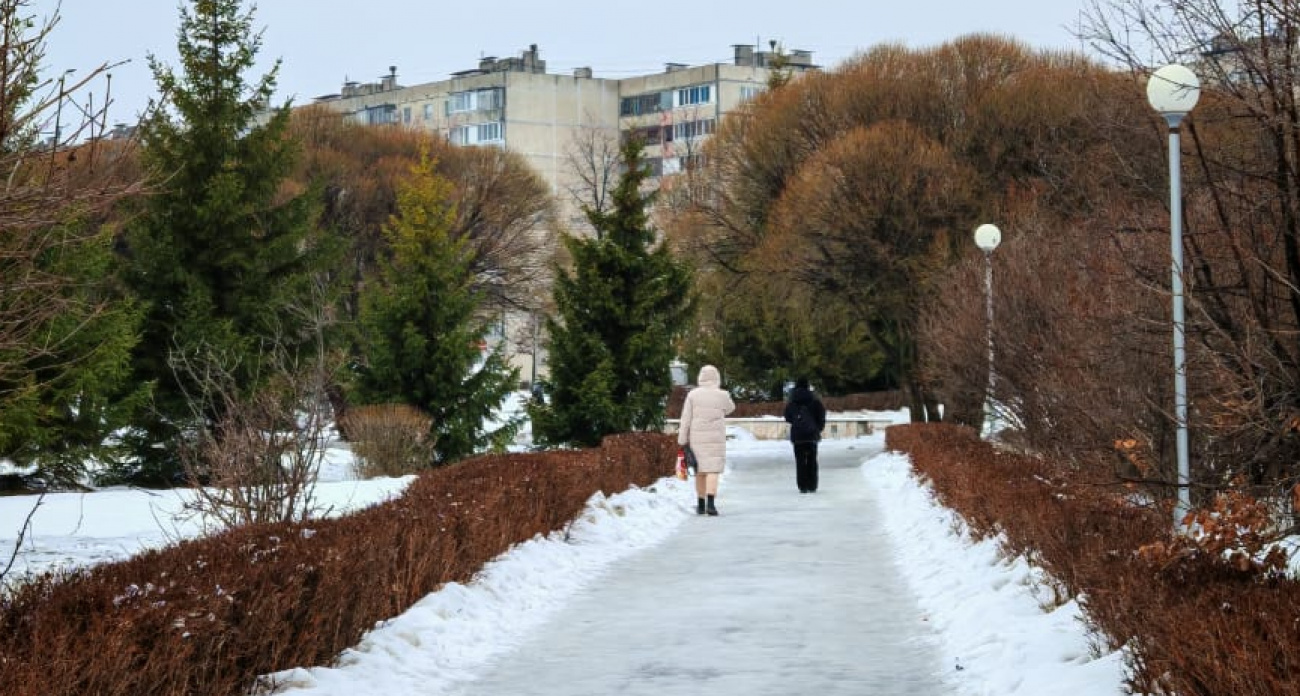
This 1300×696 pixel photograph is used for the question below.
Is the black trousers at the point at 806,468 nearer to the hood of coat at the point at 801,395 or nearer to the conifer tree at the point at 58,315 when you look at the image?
the hood of coat at the point at 801,395

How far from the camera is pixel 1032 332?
21.9 meters

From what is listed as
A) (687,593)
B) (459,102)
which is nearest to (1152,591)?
(687,593)

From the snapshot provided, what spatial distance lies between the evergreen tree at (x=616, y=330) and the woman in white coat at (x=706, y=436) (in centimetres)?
1215

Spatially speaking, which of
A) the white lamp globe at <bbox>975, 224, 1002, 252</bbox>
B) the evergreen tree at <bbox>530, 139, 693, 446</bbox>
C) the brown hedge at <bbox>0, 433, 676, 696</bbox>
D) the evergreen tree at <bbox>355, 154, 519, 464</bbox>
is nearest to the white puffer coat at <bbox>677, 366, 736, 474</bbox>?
the white lamp globe at <bbox>975, 224, 1002, 252</bbox>

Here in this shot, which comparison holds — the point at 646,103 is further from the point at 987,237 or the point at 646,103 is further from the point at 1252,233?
the point at 1252,233

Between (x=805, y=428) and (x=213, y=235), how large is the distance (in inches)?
462

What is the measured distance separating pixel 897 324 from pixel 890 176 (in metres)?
3.94

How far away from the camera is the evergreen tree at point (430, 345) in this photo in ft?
110

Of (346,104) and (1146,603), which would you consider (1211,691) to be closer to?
(1146,603)

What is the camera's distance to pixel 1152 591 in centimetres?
779

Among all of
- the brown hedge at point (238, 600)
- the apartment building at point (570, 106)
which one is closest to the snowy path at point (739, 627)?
the brown hedge at point (238, 600)

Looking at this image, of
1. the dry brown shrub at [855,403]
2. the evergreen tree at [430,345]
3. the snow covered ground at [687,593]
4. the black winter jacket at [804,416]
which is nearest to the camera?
the snow covered ground at [687,593]

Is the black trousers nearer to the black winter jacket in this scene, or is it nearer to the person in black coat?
the person in black coat

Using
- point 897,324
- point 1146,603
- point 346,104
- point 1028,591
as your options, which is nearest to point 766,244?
point 897,324
